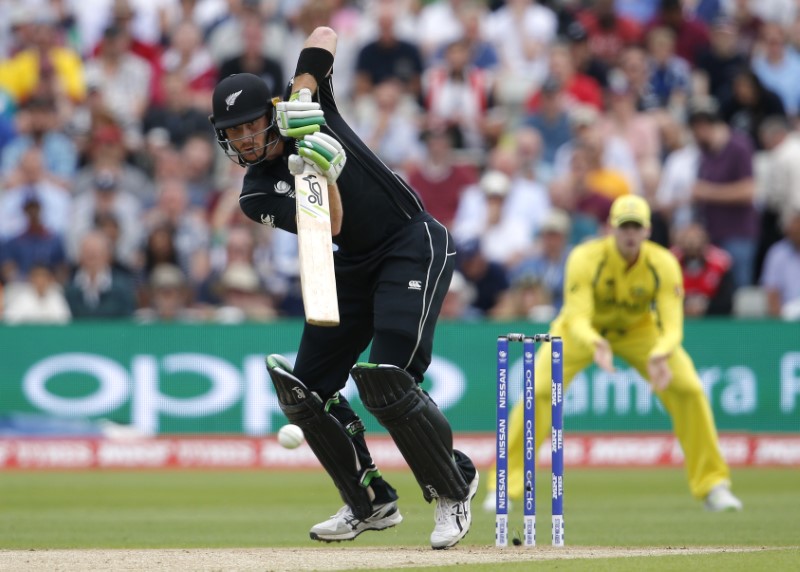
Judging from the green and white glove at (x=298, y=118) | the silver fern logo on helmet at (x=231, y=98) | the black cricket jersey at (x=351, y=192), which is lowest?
the black cricket jersey at (x=351, y=192)

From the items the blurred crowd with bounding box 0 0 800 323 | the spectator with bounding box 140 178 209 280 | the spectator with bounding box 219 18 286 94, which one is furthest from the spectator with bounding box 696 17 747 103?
the spectator with bounding box 140 178 209 280

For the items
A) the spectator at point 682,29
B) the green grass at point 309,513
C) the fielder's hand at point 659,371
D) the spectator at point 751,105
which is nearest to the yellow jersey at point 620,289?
the fielder's hand at point 659,371

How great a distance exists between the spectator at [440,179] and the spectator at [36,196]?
3.27 m

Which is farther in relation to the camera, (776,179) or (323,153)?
(776,179)

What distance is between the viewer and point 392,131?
13859 mm

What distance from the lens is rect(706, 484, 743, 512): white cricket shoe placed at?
8688mm

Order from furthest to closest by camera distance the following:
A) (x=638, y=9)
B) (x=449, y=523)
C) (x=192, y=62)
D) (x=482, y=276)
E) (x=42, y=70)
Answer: (x=638, y=9), (x=192, y=62), (x=42, y=70), (x=482, y=276), (x=449, y=523)

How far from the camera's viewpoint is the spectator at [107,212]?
1316cm

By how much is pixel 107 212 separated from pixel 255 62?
2.12m

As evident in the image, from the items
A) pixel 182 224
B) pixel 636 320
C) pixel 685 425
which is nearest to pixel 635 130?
pixel 182 224

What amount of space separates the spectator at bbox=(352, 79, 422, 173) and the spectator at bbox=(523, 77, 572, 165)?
113cm

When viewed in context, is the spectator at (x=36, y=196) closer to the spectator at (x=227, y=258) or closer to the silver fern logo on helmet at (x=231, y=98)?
the spectator at (x=227, y=258)

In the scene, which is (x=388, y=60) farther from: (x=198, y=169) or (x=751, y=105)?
(x=751, y=105)

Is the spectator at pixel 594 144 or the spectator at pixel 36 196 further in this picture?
the spectator at pixel 36 196
